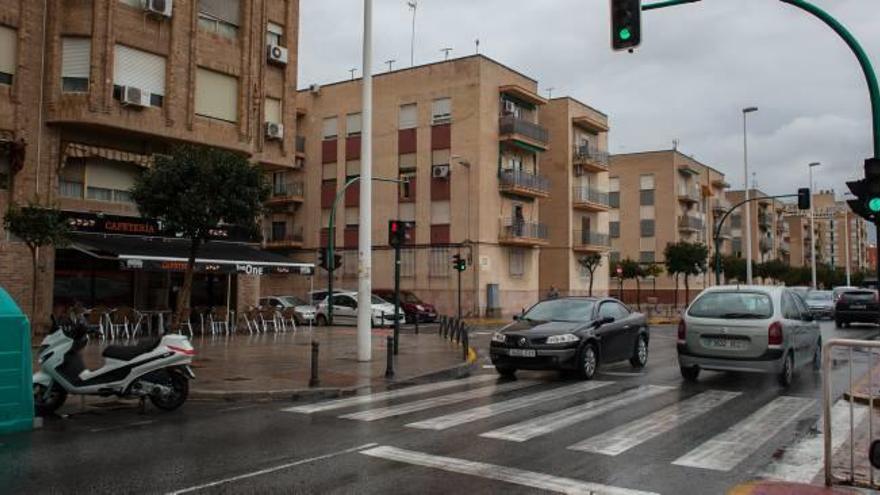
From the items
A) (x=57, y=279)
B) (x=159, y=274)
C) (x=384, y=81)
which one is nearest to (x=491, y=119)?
(x=384, y=81)

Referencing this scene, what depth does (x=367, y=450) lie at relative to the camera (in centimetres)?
726

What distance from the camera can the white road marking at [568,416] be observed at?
8.04 meters

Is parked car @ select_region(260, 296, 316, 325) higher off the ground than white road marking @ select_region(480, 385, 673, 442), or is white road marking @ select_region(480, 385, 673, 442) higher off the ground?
parked car @ select_region(260, 296, 316, 325)

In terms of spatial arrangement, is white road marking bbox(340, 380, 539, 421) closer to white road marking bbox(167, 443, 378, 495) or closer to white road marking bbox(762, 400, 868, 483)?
white road marking bbox(167, 443, 378, 495)

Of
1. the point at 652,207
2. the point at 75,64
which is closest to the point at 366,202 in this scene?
the point at 75,64

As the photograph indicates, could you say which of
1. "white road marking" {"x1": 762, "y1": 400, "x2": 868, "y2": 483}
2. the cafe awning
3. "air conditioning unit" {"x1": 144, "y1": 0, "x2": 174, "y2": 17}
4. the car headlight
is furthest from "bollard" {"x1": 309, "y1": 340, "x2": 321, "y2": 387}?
"air conditioning unit" {"x1": 144, "y1": 0, "x2": 174, "y2": 17}

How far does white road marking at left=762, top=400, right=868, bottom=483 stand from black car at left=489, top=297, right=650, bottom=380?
4340mm

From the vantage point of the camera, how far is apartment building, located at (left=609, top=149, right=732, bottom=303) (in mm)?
66375

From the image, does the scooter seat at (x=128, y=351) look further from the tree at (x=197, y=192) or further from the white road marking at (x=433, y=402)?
the tree at (x=197, y=192)

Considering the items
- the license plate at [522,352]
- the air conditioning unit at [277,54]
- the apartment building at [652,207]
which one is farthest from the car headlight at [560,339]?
the apartment building at [652,207]

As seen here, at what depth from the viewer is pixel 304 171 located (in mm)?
48781

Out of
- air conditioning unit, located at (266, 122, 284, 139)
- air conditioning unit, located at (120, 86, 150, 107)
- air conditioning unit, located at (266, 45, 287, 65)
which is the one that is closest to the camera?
air conditioning unit, located at (120, 86, 150, 107)

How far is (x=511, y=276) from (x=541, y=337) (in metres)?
31.1

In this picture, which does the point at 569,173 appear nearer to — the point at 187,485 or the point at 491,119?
the point at 491,119
